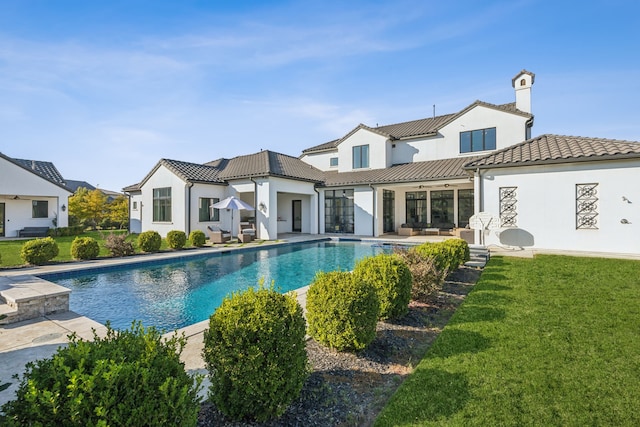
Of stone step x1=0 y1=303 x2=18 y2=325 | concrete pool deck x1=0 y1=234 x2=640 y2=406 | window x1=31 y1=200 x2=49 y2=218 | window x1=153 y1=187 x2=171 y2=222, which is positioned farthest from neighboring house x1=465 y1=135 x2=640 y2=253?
window x1=31 y1=200 x2=49 y2=218

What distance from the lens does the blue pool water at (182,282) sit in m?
7.12

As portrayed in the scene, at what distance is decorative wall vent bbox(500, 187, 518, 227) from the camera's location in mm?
13906

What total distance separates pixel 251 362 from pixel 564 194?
48.8 feet

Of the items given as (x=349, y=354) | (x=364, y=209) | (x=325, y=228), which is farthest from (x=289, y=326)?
(x=325, y=228)

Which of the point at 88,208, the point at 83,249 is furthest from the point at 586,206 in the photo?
the point at 88,208

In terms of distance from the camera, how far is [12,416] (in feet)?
5.54

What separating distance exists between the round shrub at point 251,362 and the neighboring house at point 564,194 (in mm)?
13315

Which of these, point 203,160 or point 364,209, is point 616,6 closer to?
point 364,209

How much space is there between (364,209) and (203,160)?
14.9 meters

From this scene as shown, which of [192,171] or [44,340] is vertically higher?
[192,171]

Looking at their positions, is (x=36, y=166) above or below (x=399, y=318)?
above

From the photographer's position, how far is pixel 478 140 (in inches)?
757

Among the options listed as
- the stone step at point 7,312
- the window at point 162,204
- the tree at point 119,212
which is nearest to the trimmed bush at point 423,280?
the stone step at point 7,312

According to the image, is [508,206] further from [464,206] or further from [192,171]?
[192,171]
